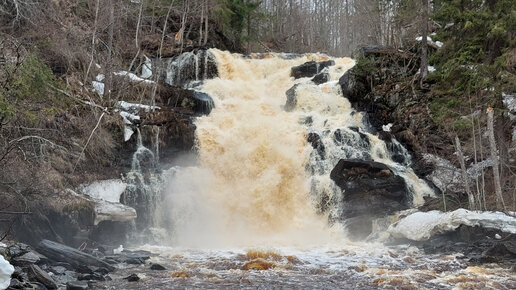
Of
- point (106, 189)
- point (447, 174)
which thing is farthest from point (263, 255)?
point (447, 174)

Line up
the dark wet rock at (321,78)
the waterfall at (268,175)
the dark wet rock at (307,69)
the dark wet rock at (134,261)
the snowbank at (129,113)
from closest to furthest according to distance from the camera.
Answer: the dark wet rock at (134,261)
the waterfall at (268,175)
the snowbank at (129,113)
the dark wet rock at (321,78)
the dark wet rock at (307,69)

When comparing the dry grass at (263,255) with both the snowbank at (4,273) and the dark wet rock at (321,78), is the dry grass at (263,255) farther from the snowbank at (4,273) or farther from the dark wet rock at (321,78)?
the dark wet rock at (321,78)

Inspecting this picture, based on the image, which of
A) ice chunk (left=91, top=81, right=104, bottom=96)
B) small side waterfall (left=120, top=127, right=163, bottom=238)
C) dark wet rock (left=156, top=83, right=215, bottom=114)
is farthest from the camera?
dark wet rock (left=156, top=83, right=215, bottom=114)

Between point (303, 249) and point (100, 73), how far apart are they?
12.9 meters

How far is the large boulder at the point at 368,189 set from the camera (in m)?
16.4

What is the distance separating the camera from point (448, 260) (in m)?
11.2

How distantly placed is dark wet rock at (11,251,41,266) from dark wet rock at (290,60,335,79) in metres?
20.3

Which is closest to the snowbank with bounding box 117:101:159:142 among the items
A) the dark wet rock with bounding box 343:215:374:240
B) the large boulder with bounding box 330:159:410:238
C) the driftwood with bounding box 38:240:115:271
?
the driftwood with bounding box 38:240:115:271

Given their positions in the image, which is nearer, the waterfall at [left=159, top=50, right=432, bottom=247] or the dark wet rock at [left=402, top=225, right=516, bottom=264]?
the dark wet rock at [left=402, top=225, right=516, bottom=264]

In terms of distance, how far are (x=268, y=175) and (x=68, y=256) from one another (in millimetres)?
9104

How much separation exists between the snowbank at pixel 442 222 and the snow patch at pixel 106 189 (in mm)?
9186

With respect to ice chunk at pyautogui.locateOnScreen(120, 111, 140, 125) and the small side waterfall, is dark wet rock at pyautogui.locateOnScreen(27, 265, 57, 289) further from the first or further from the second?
ice chunk at pyautogui.locateOnScreen(120, 111, 140, 125)

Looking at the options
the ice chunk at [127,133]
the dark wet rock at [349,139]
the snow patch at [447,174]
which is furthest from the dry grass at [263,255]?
the dark wet rock at [349,139]

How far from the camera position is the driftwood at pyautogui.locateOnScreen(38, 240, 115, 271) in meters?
10.0
